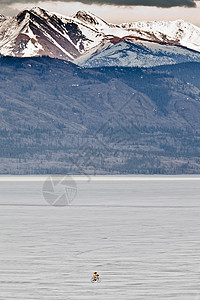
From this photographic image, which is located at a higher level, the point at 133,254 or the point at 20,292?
the point at 20,292

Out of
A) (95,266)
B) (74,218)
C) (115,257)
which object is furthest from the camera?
(74,218)

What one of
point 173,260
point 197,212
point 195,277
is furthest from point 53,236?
point 197,212

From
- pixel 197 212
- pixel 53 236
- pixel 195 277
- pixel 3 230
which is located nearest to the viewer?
pixel 195 277

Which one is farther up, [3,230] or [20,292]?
[20,292]

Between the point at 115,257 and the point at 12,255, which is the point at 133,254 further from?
the point at 12,255

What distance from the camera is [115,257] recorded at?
39.7 meters

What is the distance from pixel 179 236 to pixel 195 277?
17408 millimetres

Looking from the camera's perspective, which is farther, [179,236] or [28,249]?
[179,236]

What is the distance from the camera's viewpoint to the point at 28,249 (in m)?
42.8

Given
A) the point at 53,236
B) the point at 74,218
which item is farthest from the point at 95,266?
the point at 74,218

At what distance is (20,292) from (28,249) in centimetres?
1287

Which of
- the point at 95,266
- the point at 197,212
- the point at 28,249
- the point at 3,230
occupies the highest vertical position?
the point at 95,266

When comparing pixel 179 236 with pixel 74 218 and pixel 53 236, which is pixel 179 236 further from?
pixel 74 218

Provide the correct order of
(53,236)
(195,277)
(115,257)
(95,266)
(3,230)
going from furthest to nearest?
(3,230) < (53,236) < (115,257) < (95,266) < (195,277)
